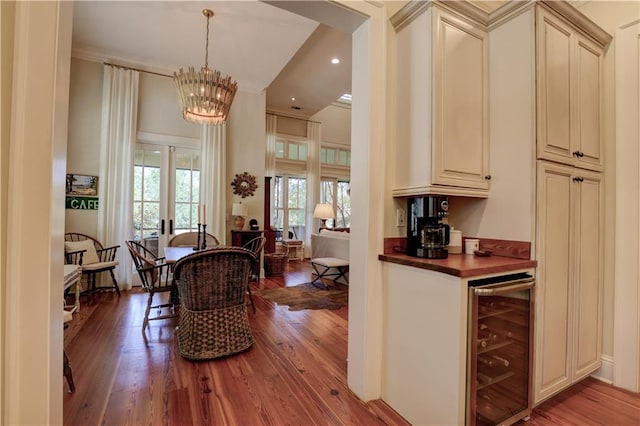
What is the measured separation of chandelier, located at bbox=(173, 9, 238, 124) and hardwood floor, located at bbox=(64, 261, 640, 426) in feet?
8.41

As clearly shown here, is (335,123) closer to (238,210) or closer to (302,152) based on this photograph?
(302,152)

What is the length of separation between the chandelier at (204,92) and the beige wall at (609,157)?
356 cm

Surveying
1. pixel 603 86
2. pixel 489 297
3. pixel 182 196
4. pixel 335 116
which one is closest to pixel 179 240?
pixel 182 196

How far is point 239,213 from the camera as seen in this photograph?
5336 mm

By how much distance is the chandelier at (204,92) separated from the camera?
11.2 feet

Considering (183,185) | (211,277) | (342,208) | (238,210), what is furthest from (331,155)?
(211,277)

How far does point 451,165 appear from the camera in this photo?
180cm

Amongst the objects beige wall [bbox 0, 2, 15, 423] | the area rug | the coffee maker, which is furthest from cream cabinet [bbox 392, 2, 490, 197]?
the area rug

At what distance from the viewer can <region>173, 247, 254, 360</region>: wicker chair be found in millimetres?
2385

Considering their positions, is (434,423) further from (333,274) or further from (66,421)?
(333,274)

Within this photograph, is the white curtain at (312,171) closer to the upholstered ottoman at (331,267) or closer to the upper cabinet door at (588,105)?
the upholstered ottoman at (331,267)

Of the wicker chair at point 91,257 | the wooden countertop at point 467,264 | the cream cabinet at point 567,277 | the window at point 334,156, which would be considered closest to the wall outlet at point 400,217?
the wooden countertop at point 467,264

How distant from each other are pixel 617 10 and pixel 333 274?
455 centimetres

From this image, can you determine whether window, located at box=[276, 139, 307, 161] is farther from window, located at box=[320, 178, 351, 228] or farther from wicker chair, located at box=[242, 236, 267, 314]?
wicker chair, located at box=[242, 236, 267, 314]
